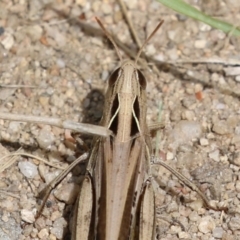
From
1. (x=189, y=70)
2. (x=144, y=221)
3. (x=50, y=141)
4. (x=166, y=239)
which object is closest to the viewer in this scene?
(x=144, y=221)

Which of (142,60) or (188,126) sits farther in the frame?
(142,60)

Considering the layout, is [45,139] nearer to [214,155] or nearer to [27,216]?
[27,216]

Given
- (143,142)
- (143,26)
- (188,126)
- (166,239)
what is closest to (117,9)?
(143,26)

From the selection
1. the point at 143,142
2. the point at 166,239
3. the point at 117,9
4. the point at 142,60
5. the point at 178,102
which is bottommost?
the point at 166,239

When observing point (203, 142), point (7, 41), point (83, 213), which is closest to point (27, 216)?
point (83, 213)

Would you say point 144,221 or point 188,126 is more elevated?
point 188,126

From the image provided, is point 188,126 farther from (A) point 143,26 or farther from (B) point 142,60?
(A) point 143,26

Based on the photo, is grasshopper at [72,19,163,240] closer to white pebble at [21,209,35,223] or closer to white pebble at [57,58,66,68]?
white pebble at [21,209,35,223]
